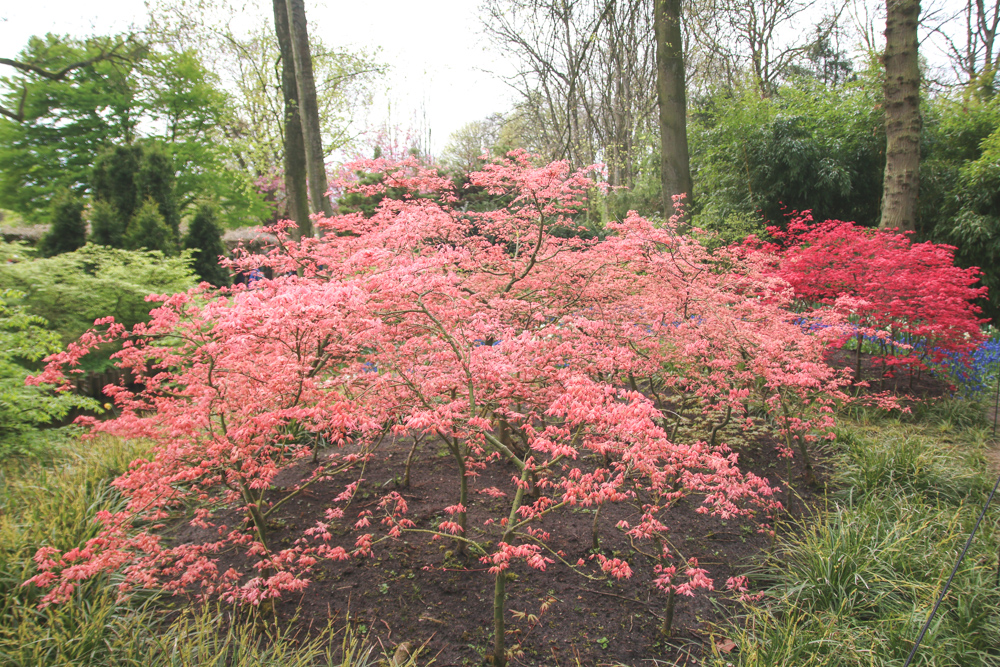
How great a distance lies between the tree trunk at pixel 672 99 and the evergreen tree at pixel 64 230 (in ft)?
35.7

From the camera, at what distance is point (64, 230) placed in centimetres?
922

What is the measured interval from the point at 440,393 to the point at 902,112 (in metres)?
7.96

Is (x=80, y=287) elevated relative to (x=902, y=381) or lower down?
elevated

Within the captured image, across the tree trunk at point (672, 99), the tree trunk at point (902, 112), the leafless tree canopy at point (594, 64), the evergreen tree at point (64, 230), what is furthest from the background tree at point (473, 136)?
the tree trunk at point (902, 112)

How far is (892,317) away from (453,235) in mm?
5024

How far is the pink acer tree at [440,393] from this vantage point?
2.60 m

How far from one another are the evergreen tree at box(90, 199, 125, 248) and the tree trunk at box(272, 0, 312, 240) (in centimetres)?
379

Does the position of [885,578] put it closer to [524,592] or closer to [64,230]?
[524,592]

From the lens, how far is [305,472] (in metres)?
4.52

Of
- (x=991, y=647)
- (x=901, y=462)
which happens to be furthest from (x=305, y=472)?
(x=901, y=462)

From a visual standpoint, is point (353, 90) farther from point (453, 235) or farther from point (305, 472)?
point (305, 472)

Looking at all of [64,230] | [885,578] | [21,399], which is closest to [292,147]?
[64,230]

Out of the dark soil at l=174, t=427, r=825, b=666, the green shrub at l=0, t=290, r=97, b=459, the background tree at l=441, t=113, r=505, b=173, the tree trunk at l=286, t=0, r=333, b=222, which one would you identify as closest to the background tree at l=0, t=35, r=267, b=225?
the tree trunk at l=286, t=0, r=333, b=222

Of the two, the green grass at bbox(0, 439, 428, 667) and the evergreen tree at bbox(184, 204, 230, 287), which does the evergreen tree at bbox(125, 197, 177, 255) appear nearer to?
the evergreen tree at bbox(184, 204, 230, 287)
